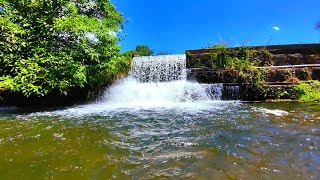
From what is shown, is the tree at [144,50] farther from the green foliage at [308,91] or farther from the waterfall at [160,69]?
the green foliage at [308,91]

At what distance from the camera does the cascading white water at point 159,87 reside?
10.6 metres

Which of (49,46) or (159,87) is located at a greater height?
(49,46)

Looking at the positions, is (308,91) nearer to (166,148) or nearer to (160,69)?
(160,69)

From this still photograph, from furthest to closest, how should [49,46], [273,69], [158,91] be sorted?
[273,69] → [158,91] → [49,46]

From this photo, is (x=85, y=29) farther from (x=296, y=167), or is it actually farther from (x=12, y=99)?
(x=296, y=167)

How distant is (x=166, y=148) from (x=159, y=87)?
23.3 ft

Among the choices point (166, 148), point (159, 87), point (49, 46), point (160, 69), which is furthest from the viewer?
point (160, 69)

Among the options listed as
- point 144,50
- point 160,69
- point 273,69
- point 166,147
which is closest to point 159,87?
point 160,69

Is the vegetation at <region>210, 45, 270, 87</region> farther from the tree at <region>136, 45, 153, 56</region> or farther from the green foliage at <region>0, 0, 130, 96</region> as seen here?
the tree at <region>136, 45, 153, 56</region>

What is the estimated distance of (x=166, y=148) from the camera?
3936mm

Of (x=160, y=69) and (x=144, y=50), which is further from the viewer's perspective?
(x=144, y=50)

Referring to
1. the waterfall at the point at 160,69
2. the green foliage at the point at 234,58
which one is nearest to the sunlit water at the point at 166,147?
the green foliage at the point at 234,58

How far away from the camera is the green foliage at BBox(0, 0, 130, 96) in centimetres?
844

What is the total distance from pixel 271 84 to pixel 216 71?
243cm
